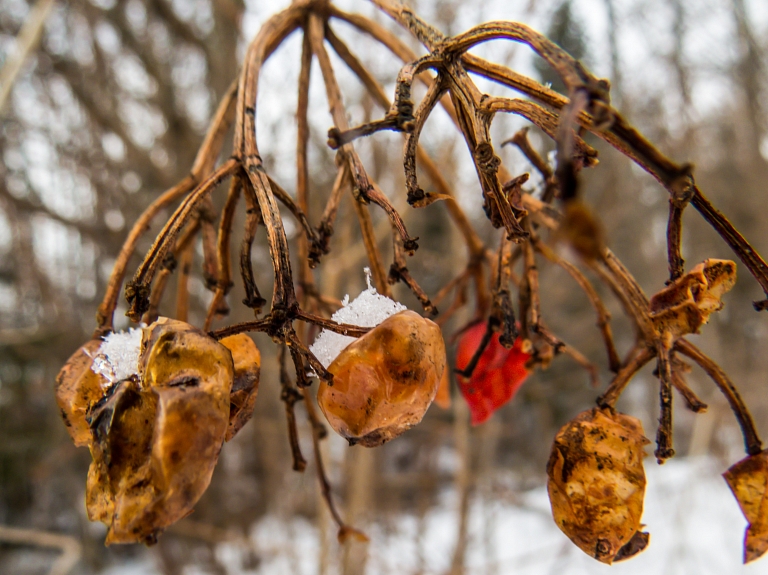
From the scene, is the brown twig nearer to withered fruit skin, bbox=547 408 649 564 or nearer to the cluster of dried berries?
the cluster of dried berries

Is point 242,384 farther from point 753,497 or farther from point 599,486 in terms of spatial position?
point 753,497

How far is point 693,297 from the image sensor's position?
0.44 metres

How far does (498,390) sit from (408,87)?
19.1 inches

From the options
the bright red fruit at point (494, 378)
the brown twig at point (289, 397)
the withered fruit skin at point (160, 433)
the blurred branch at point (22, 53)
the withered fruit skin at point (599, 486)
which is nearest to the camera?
the withered fruit skin at point (160, 433)

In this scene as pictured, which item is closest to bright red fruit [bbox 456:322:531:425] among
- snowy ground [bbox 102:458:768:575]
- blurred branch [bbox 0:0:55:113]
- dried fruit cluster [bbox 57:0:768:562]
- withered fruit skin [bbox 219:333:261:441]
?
dried fruit cluster [bbox 57:0:768:562]

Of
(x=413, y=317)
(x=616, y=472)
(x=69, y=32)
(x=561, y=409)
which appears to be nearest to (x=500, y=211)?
(x=413, y=317)

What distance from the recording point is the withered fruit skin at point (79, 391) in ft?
1.61

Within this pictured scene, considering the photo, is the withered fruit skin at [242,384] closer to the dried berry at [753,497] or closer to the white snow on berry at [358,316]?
the white snow on berry at [358,316]

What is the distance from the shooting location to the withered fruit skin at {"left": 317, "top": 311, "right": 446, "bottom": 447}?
44 cm

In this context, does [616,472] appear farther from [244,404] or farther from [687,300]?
[244,404]

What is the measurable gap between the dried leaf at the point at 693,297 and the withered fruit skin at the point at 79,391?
512 millimetres

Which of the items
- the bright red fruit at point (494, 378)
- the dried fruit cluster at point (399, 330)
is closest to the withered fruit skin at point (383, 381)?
the dried fruit cluster at point (399, 330)

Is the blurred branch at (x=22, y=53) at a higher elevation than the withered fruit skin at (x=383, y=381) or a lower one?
higher

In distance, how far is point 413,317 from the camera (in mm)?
455
